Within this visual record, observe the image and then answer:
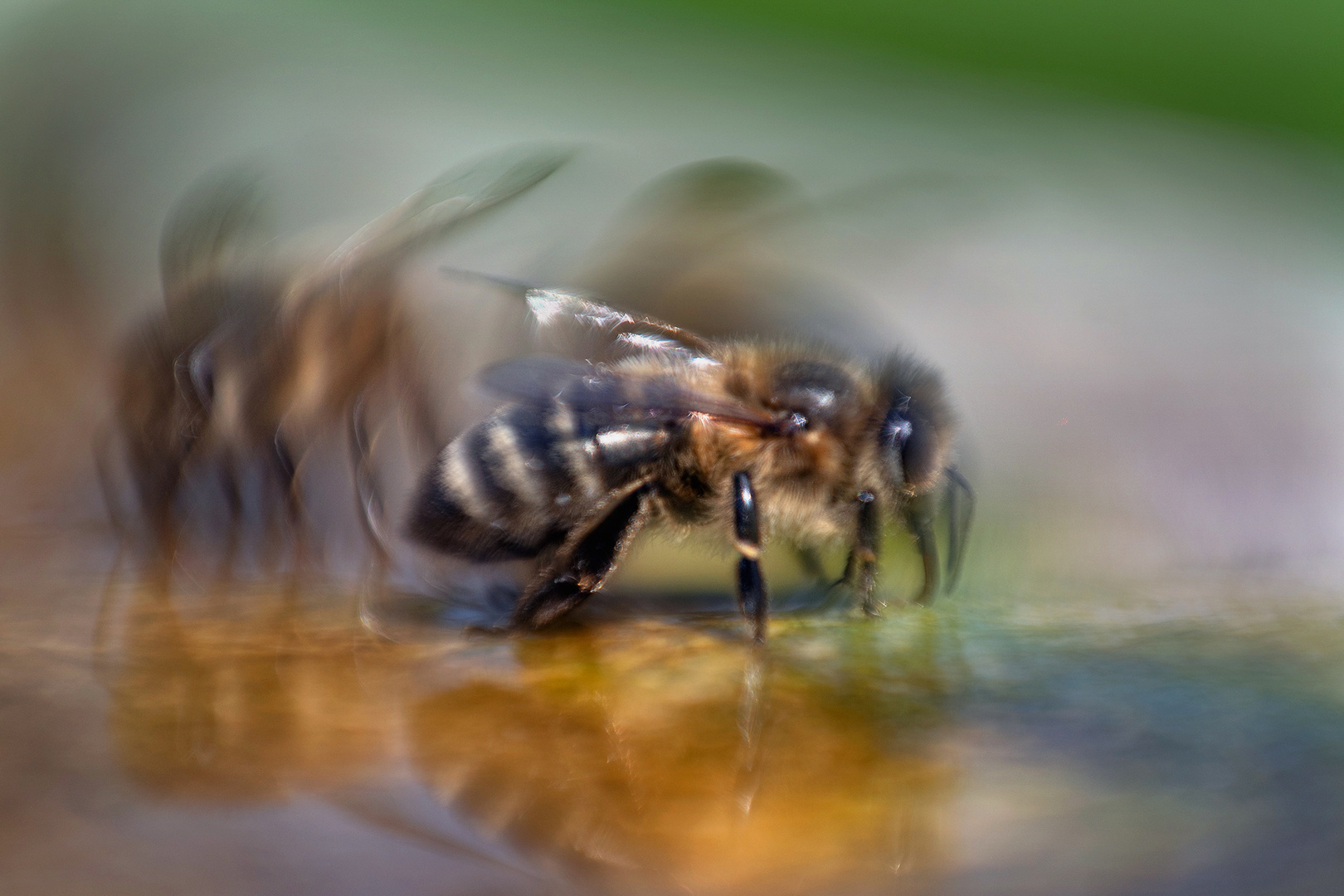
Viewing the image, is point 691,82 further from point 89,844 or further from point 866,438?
point 89,844

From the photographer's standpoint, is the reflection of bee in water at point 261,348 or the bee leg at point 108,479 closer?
the reflection of bee in water at point 261,348

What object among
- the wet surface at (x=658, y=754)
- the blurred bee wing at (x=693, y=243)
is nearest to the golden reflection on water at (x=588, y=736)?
the wet surface at (x=658, y=754)

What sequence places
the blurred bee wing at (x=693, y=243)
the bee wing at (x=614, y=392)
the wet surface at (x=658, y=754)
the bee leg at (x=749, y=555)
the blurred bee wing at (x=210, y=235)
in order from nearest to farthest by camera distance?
the wet surface at (x=658, y=754), the bee leg at (x=749, y=555), the bee wing at (x=614, y=392), the blurred bee wing at (x=210, y=235), the blurred bee wing at (x=693, y=243)

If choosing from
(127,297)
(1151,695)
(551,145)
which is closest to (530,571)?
(1151,695)

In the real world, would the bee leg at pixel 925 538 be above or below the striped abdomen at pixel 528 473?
below

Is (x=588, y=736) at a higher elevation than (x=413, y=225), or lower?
lower

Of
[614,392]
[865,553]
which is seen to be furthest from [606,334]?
[865,553]

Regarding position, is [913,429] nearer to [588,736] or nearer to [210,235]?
[588,736]

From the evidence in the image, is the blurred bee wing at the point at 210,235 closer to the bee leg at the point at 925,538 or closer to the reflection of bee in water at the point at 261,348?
the reflection of bee in water at the point at 261,348
